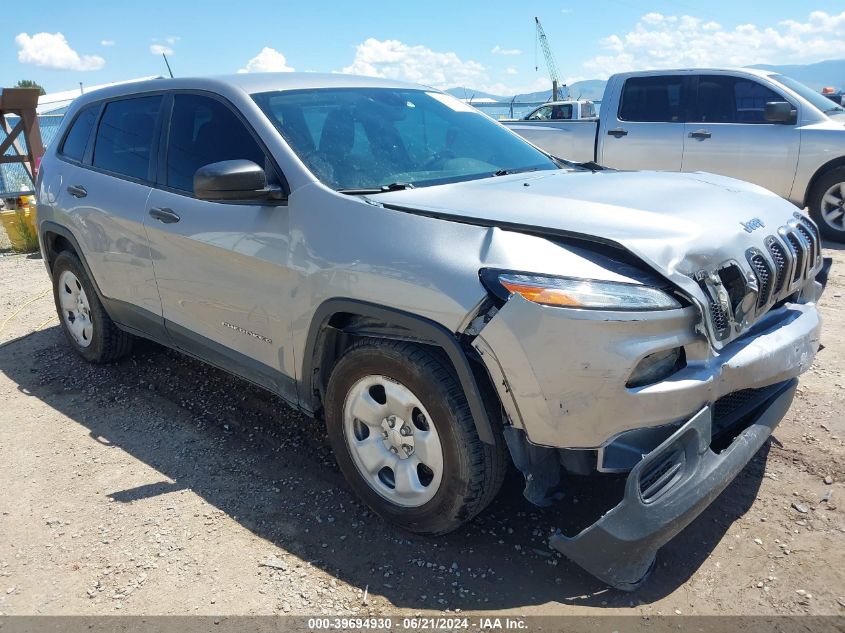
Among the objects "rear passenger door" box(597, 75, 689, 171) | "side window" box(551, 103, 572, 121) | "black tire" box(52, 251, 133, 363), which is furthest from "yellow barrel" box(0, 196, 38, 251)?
"side window" box(551, 103, 572, 121)

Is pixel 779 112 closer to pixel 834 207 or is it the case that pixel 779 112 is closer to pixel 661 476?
pixel 834 207

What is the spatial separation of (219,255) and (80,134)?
2.16 meters

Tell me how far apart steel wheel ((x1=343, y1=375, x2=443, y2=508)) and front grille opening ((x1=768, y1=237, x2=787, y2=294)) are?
4.89ft

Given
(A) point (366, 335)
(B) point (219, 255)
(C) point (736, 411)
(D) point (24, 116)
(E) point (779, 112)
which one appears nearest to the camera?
(C) point (736, 411)

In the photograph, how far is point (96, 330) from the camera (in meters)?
4.72

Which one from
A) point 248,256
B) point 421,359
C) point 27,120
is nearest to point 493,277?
point 421,359

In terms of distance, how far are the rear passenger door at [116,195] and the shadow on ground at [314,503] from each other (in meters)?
0.60

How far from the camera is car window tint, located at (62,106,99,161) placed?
460 cm

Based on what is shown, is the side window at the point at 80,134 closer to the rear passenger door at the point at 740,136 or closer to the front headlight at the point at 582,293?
the front headlight at the point at 582,293

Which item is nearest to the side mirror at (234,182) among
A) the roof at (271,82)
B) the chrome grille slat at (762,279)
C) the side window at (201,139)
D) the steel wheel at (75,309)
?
the side window at (201,139)

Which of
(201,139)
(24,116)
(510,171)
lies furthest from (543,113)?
(201,139)

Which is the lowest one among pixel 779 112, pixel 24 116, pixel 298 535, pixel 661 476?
pixel 298 535

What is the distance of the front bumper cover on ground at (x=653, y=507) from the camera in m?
2.21

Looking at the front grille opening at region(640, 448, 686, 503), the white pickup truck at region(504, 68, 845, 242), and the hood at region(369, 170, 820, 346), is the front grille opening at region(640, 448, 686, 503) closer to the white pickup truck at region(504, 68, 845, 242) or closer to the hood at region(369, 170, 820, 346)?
the hood at region(369, 170, 820, 346)
